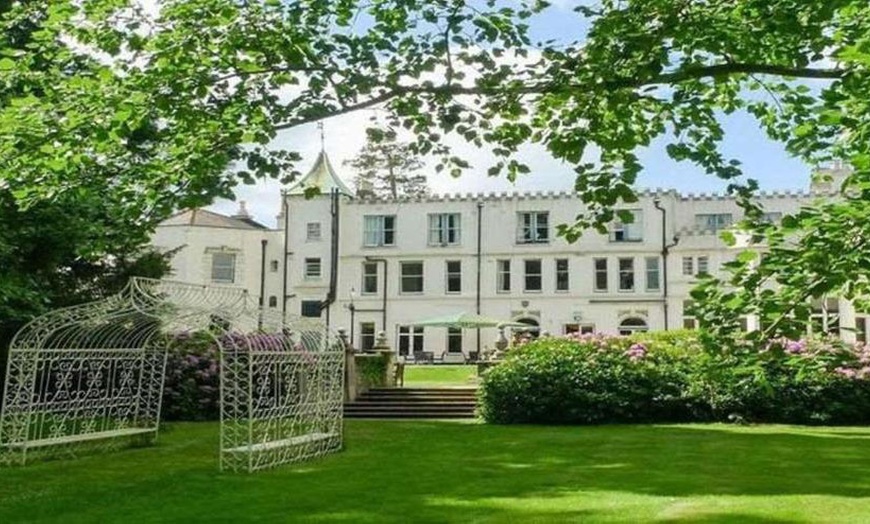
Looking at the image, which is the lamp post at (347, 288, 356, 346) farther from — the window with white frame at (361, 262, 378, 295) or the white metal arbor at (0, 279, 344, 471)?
the white metal arbor at (0, 279, 344, 471)

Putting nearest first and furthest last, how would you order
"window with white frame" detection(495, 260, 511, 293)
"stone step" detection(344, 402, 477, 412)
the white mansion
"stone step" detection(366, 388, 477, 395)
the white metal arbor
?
the white metal arbor → "stone step" detection(344, 402, 477, 412) → "stone step" detection(366, 388, 477, 395) → the white mansion → "window with white frame" detection(495, 260, 511, 293)

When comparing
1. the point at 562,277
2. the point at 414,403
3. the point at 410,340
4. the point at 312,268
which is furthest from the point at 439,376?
the point at 312,268

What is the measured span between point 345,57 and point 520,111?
206 centimetres

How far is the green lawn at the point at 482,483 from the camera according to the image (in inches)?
341

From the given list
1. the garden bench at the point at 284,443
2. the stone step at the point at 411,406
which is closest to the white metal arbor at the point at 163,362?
the garden bench at the point at 284,443

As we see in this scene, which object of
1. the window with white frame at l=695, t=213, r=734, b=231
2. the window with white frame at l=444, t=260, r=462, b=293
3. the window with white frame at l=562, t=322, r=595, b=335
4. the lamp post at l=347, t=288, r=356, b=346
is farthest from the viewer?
the window with white frame at l=444, t=260, r=462, b=293

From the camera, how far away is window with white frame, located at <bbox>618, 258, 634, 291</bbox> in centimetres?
4469

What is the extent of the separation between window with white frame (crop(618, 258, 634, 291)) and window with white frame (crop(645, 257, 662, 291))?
0.78m

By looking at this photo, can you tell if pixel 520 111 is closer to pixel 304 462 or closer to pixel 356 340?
pixel 304 462

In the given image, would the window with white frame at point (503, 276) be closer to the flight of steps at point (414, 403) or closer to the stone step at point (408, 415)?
the flight of steps at point (414, 403)

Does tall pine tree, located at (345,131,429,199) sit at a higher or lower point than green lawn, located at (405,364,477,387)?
higher

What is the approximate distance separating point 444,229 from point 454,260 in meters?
1.73

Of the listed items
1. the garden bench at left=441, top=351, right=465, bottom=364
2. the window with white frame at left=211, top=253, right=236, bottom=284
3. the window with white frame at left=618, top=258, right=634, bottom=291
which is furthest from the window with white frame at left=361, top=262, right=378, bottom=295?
the window with white frame at left=618, top=258, right=634, bottom=291

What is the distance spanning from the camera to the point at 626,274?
1766 inches
